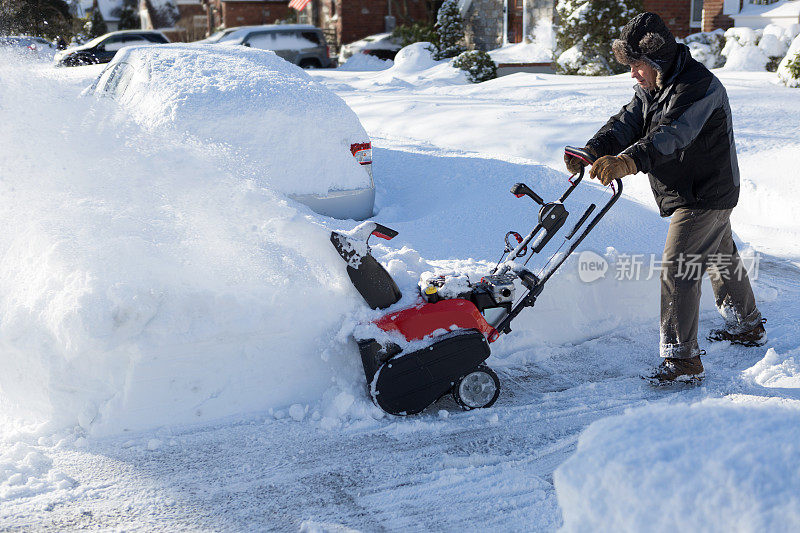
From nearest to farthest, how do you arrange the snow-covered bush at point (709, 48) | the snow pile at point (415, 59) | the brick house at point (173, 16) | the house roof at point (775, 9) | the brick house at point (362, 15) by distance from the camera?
the snow-covered bush at point (709, 48) → the house roof at point (775, 9) → the snow pile at point (415, 59) → the brick house at point (362, 15) → the brick house at point (173, 16)

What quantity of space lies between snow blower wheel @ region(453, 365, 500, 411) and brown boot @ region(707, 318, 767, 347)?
1.56 meters

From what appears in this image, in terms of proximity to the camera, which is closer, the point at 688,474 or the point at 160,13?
the point at 688,474

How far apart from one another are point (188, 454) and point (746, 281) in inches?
120

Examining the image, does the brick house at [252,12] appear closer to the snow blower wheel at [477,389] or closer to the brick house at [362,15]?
the brick house at [362,15]

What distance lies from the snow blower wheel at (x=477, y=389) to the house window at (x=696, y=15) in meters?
17.4

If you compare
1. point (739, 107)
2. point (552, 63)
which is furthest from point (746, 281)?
point (552, 63)

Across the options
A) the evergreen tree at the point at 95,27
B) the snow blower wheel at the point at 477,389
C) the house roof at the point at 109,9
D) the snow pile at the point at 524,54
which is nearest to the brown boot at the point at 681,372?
the snow blower wheel at the point at 477,389

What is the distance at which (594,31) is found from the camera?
1466 cm

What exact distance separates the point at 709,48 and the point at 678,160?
1233 cm

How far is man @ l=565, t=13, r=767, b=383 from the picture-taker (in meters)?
3.27

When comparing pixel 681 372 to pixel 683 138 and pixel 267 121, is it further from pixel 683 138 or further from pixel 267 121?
pixel 267 121

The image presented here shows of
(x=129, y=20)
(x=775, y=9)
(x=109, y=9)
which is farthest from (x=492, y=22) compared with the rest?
(x=109, y=9)

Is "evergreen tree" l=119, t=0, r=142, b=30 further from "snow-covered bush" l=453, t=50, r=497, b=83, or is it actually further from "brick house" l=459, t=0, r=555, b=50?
"snow-covered bush" l=453, t=50, r=497, b=83

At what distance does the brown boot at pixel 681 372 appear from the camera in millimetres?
→ 3615
